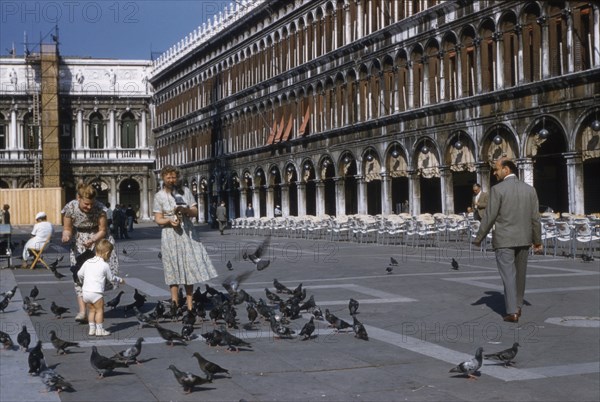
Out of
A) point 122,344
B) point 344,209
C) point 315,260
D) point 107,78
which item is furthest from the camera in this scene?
point 107,78

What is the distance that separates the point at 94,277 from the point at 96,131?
65428 mm

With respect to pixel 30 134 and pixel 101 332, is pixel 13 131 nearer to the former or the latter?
pixel 30 134

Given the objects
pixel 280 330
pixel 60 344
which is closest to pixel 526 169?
pixel 280 330

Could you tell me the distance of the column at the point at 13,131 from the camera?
6931 centimetres

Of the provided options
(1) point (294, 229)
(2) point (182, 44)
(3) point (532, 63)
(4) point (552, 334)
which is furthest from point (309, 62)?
(4) point (552, 334)

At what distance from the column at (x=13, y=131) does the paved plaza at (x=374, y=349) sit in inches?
2293

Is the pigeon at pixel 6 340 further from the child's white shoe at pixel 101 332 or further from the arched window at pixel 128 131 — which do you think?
the arched window at pixel 128 131


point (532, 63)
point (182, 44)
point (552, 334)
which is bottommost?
point (552, 334)

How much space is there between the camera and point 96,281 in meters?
8.98

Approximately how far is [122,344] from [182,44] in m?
61.3

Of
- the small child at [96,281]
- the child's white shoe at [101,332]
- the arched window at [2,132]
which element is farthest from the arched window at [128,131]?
the child's white shoe at [101,332]

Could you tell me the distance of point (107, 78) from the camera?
2869 inches

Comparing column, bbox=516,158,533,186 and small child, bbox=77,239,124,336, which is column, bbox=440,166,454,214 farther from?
small child, bbox=77,239,124,336

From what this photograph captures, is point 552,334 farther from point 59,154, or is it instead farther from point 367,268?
point 59,154
